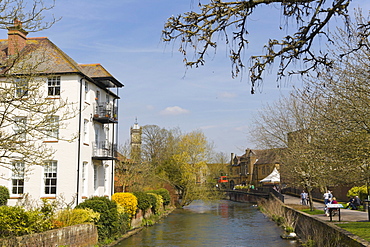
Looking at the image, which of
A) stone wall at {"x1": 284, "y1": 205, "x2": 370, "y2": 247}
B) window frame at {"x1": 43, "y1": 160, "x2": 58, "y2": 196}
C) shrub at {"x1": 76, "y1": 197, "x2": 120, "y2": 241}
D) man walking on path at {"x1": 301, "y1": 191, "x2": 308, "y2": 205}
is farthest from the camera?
man walking on path at {"x1": 301, "y1": 191, "x2": 308, "y2": 205}

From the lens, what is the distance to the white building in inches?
915

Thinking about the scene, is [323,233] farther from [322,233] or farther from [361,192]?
[361,192]

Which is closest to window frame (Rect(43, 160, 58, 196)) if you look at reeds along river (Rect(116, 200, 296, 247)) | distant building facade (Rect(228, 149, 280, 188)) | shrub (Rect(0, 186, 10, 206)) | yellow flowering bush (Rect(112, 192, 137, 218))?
shrub (Rect(0, 186, 10, 206))

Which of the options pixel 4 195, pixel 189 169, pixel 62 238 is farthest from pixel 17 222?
pixel 189 169

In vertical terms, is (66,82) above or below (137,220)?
above

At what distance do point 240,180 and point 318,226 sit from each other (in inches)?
3248

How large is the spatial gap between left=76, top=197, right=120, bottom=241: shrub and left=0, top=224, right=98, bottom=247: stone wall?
979 mm

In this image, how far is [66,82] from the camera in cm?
2416

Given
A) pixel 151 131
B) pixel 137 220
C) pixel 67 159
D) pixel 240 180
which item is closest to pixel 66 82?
pixel 67 159

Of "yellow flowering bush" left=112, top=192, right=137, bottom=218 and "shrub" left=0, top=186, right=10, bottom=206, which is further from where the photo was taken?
"yellow flowering bush" left=112, top=192, right=137, bottom=218

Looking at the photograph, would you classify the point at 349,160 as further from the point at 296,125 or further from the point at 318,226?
the point at 296,125

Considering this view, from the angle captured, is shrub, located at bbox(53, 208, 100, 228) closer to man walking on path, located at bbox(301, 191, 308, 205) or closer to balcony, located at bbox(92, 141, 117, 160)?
balcony, located at bbox(92, 141, 117, 160)

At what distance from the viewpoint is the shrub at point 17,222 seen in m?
11.6

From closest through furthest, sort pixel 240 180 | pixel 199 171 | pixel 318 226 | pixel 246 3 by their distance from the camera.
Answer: pixel 246 3
pixel 318 226
pixel 199 171
pixel 240 180
